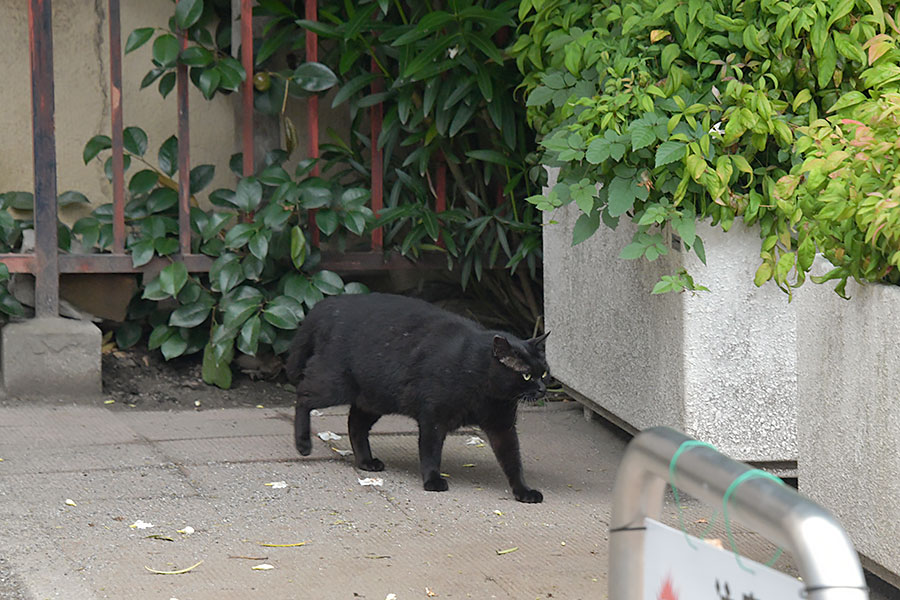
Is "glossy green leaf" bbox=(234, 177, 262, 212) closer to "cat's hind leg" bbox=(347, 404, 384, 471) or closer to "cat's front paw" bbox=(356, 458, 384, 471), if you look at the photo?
"cat's hind leg" bbox=(347, 404, 384, 471)

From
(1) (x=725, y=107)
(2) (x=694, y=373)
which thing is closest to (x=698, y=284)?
(2) (x=694, y=373)

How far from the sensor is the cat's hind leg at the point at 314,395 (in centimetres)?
469

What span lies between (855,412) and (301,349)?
8.05 feet

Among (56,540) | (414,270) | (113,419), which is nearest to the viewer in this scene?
(56,540)

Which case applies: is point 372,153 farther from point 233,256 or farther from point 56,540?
point 56,540

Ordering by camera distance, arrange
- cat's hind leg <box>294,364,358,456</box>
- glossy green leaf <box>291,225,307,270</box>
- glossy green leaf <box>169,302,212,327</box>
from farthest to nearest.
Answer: glossy green leaf <box>169,302,212,327</box>
glossy green leaf <box>291,225,307,270</box>
cat's hind leg <box>294,364,358,456</box>

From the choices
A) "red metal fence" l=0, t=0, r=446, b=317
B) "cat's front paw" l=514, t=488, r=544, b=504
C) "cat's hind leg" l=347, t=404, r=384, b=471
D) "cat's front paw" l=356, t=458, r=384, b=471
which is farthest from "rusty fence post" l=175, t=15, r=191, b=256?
"cat's front paw" l=514, t=488, r=544, b=504

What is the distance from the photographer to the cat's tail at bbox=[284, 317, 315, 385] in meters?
4.95

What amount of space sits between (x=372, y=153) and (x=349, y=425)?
6.28 ft

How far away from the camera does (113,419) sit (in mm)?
5438

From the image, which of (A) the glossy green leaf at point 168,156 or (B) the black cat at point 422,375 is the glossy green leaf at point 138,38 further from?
(B) the black cat at point 422,375

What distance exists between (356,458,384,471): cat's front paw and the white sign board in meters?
3.15

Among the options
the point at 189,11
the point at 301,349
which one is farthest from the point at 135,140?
the point at 301,349

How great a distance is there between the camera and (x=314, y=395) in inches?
187
